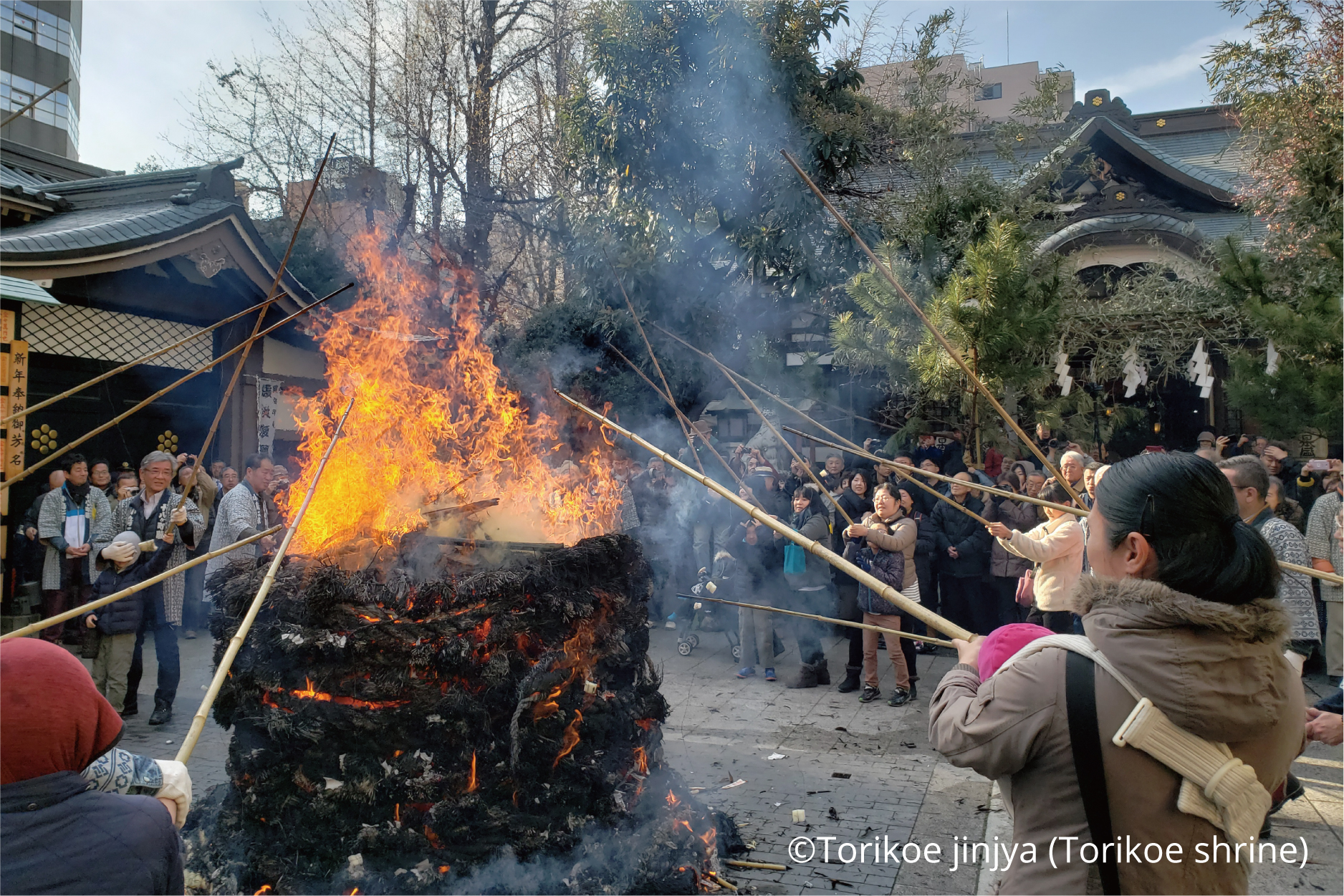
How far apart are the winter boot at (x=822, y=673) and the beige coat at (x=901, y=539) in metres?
1.13

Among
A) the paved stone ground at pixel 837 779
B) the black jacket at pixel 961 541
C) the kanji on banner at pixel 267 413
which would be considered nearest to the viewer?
the paved stone ground at pixel 837 779

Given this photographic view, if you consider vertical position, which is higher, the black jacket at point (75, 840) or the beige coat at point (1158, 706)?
the beige coat at point (1158, 706)

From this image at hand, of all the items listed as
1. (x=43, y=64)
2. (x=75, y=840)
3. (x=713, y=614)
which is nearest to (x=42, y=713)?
(x=75, y=840)

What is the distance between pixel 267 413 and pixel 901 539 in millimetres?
8977

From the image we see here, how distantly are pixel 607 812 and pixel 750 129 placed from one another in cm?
879

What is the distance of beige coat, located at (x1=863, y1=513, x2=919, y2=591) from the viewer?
6.79m

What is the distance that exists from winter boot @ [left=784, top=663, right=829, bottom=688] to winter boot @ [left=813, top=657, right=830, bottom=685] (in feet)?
0.10

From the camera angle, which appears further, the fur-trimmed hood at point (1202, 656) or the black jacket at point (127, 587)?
the black jacket at point (127, 587)

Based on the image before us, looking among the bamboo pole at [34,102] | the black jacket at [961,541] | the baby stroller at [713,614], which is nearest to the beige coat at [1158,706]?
the bamboo pole at [34,102]

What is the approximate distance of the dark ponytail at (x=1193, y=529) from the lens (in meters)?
Answer: 1.65

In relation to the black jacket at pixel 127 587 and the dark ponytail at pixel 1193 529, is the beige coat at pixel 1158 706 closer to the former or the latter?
the dark ponytail at pixel 1193 529

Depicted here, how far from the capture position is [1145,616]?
5.37 feet

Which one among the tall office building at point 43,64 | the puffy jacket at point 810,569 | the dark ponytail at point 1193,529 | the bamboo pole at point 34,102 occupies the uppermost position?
the tall office building at point 43,64

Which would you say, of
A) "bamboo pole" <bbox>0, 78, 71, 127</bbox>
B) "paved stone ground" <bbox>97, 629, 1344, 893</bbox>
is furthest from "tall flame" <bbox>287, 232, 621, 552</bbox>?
"bamboo pole" <bbox>0, 78, 71, 127</bbox>
